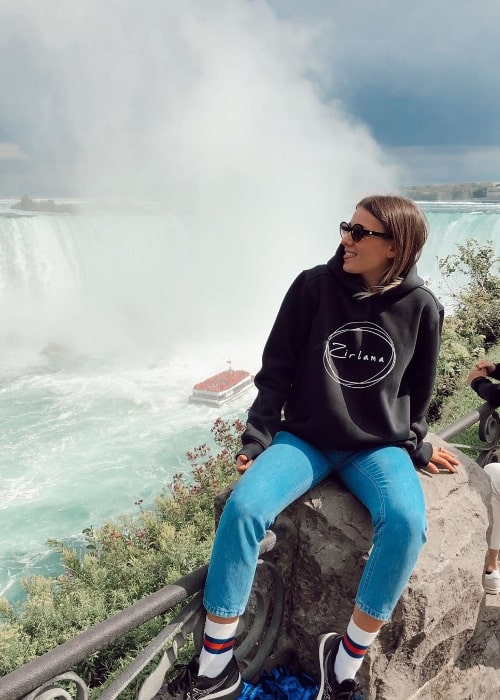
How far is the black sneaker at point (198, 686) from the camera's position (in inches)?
60.6

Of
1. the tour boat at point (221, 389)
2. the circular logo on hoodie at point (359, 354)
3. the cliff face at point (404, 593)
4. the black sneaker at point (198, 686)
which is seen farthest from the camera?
the tour boat at point (221, 389)

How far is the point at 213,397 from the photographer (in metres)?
20.0

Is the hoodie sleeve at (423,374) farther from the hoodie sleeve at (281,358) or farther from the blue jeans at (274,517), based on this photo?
the hoodie sleeve at (281,358)

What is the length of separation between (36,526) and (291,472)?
13.0 metres

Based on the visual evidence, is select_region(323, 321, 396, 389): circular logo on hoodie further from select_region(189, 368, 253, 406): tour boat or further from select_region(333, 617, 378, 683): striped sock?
select_region(189, 368, 253, 406): tour boat

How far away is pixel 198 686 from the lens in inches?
60.7

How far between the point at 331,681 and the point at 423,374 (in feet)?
3.38

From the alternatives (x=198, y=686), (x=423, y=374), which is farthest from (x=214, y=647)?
(x=423, y=374)

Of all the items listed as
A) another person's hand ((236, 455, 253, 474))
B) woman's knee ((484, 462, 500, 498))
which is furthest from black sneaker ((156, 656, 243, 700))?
woman's knee ((484, 462, 500, 498))

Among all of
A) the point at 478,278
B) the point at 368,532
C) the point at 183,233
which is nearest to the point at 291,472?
the point at 368,532

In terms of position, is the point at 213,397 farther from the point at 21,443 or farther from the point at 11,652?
the point at 11,652

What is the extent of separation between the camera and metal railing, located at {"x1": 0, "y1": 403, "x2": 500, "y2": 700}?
1238mm

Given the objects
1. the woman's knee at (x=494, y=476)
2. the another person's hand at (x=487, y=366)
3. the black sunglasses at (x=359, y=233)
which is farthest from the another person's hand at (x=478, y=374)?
the black sunglasses at (x=359, y=233)

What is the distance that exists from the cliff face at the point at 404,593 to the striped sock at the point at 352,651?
73 mm
